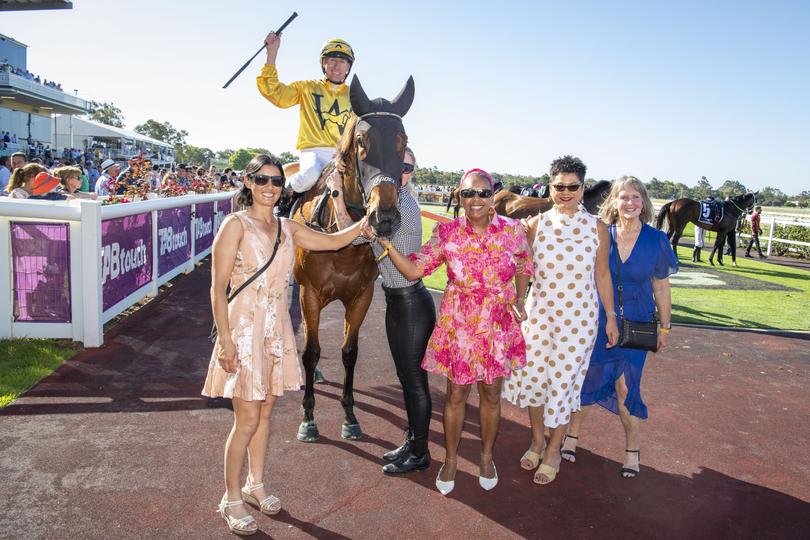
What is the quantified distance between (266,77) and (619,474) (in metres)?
4.12

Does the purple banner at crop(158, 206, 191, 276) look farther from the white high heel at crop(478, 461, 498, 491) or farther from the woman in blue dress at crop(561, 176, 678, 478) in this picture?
the woman in blue dress at crop(561, 176, 678, 478)

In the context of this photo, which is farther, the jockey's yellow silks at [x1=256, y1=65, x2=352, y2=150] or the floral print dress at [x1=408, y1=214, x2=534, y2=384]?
the jockey's yellow silks at [x1=256, y1=65, x2=352, y2=150]

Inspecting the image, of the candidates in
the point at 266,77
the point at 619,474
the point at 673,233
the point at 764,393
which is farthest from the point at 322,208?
the point at 673,233

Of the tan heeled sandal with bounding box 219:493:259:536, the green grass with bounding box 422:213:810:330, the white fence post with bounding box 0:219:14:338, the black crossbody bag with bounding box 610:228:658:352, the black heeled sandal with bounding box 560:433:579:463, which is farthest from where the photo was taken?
the green grass with bounding box 422:213:810:330

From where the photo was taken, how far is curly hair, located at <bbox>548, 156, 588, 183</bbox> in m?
3.42

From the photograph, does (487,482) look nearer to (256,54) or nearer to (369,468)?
(369,468)

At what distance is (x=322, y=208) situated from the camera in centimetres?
395

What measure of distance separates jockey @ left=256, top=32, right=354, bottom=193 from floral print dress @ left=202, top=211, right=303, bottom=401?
185 centimetres

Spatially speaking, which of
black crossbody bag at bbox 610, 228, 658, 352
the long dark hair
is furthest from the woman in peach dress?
black crossbody bag at bbox 610, 228, 658, 352

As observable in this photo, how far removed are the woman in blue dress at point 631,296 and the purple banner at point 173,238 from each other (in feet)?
23.2

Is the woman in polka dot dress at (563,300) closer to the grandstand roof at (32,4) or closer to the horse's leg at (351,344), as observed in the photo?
the horse's leg at (351,344)

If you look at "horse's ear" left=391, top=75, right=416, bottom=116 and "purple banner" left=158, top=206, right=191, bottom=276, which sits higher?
"horse's ear" left=391, top=75, right=416, bottom=116

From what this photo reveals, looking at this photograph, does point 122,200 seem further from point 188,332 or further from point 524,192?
point 524,192

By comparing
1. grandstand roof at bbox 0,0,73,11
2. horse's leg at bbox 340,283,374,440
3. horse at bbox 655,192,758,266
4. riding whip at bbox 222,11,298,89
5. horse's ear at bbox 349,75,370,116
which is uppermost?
grandstand roof at bbox 0,0,73,11
